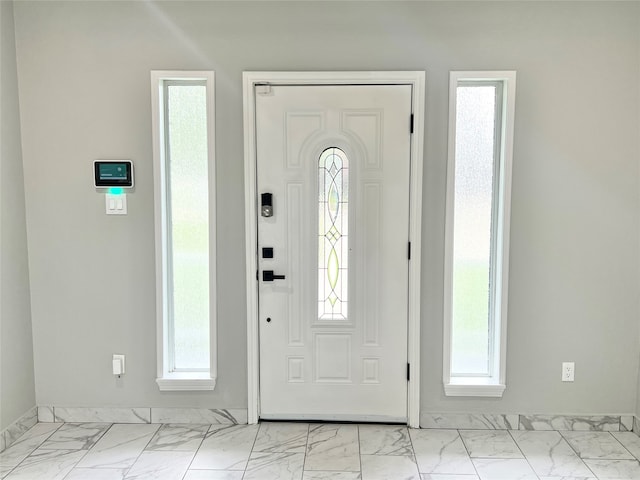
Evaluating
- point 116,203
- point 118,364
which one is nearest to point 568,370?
point 118,364

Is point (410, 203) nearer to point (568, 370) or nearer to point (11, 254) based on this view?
point (568, 370)

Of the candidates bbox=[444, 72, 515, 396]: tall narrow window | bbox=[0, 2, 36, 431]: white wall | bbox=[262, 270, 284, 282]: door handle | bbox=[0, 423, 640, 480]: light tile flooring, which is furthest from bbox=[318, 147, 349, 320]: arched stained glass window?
bbox=[0, 2, 36, 431]: white wall

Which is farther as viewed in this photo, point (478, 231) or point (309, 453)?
point (478, 231)

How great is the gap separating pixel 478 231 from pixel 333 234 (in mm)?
881

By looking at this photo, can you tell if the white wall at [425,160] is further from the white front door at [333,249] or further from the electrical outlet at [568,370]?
the white front door at [333,249]

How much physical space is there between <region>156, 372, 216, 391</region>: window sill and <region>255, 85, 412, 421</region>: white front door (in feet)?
1.11

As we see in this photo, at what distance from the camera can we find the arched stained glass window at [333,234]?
268cm

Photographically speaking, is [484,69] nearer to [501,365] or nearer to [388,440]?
[501,365]

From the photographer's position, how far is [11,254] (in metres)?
2.63

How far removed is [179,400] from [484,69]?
2.70 m

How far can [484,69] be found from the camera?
2586 mm

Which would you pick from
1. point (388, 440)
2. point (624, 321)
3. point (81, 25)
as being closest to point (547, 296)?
point (624, 321)

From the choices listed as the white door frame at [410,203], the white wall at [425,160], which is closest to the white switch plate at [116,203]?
the white wall at [425,160]

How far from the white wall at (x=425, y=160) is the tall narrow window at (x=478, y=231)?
0.07m
